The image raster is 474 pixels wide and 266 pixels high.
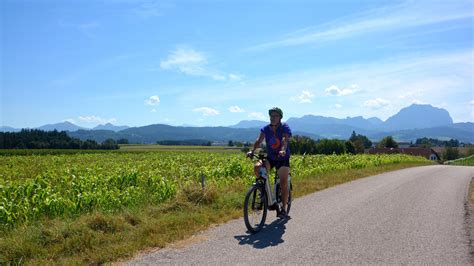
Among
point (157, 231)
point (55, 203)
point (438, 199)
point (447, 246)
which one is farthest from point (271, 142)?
point (438, 199)

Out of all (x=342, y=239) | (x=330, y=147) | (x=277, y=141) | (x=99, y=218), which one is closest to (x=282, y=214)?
(x=277, y=141)

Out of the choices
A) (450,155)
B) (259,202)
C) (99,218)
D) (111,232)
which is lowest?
(450,155)

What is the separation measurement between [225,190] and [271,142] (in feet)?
13.8

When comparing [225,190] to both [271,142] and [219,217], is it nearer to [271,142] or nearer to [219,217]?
[219,217]

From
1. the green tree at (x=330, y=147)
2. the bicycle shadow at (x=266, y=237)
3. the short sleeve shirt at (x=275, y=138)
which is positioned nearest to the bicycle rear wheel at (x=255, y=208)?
the bicycle shadow at (x=266, y=237)

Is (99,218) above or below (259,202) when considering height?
below

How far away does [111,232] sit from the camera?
702cm

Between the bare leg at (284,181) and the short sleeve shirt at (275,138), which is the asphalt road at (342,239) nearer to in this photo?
the bare leg at (284,181)

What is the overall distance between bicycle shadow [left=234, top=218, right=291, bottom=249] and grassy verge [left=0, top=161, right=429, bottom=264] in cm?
54

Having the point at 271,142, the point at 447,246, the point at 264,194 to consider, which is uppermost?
the point at 271,142

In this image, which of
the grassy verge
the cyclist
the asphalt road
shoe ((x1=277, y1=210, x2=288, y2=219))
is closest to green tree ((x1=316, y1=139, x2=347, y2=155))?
the asphalt road

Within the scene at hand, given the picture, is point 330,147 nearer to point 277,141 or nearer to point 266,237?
point 277,141

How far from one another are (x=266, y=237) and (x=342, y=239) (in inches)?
53.9

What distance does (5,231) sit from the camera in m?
7.43
